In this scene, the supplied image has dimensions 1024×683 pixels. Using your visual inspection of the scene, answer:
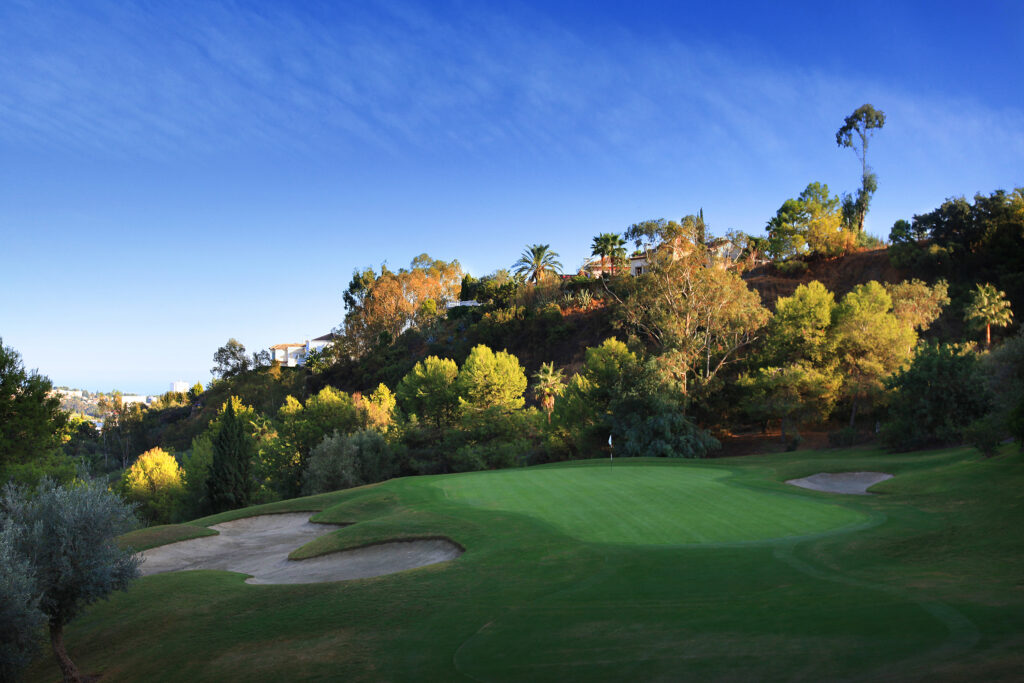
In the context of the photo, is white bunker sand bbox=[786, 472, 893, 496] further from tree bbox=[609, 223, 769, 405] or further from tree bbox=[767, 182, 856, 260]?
tree bbox=[767, 182, 856, 260]

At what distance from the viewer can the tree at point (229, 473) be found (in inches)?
1430

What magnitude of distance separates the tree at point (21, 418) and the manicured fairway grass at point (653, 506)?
16.1m

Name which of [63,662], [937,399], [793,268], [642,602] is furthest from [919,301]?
[63,662]

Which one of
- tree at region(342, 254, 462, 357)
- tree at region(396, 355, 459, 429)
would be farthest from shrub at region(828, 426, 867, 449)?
tree at region(342, 254, 462, 357)

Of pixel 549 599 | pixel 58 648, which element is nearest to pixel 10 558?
pixel 58 648

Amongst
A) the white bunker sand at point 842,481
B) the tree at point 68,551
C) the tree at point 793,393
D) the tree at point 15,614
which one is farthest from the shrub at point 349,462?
the tree at point 15,614

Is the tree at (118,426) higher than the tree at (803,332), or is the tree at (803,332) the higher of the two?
the tree at (803,332)

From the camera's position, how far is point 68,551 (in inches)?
387

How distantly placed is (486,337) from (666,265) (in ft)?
97.9

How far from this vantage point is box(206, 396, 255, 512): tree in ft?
119

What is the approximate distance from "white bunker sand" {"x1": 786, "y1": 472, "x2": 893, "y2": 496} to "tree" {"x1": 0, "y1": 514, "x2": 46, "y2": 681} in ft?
63.7

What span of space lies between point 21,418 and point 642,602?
25499 millimetres

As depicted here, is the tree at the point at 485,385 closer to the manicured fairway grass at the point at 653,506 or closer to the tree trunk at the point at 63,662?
the manicured fairway grass at the point at 653,506

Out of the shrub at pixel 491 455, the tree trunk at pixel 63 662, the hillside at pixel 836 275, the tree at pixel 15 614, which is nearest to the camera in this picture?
the tree at pixel 15 614
